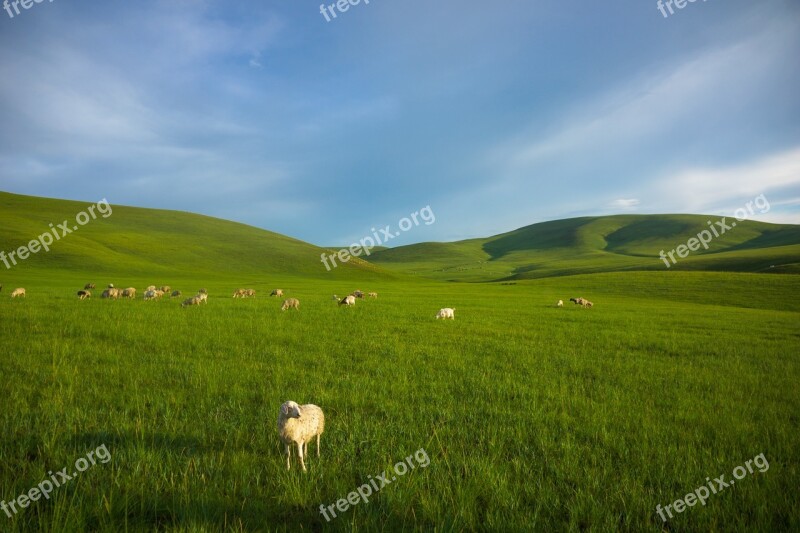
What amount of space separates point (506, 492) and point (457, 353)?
833cm

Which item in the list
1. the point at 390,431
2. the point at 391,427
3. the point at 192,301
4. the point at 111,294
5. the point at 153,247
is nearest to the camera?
the point at 390,431

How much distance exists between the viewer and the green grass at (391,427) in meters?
3.78

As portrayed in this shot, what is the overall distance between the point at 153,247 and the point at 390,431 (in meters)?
109

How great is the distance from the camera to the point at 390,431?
586 cm

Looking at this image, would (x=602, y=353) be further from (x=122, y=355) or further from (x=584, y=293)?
(x=584, y=293)

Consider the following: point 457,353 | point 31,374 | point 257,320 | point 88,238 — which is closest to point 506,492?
point 457,353

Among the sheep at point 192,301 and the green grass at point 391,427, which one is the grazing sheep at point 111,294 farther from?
the green grass at point 391,427

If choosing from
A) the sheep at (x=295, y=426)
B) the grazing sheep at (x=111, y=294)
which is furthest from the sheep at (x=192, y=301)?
the sheep at (x=295, y=426)

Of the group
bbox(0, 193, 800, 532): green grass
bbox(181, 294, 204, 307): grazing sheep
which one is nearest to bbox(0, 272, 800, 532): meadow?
bbox(0, 193, 800, 532): green grass

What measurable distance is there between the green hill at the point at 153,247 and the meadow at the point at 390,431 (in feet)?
215

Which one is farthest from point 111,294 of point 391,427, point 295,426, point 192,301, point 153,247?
point 153,247

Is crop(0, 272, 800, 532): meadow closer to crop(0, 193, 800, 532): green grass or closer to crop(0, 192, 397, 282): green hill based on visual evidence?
crop(0, 193, 800, 532): green grass

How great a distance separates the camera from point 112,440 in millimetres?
5059

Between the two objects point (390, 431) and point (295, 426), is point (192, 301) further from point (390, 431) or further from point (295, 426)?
point (295, 426)
